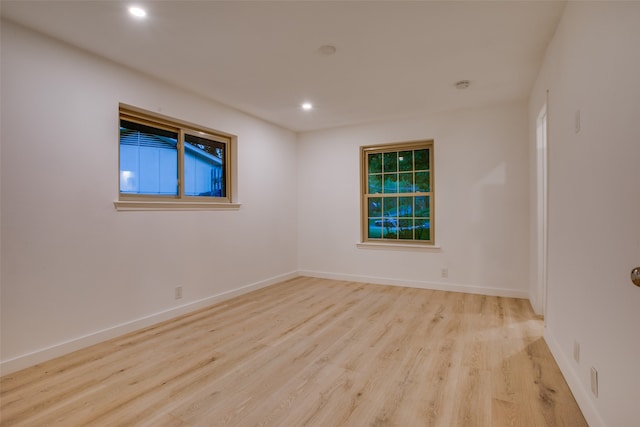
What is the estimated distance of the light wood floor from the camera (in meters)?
1.78

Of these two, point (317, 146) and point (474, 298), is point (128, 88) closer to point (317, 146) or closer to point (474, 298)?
point (317, 146)

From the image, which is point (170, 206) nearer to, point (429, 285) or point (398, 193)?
point (398, 193)

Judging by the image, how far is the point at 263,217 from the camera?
15.6ft

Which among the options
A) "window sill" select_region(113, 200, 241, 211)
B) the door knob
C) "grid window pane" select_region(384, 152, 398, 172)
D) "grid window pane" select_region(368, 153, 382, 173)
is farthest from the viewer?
"grid window pane" select_region(368, 153, 382, 173)

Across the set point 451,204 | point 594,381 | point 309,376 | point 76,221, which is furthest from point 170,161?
point 594,381

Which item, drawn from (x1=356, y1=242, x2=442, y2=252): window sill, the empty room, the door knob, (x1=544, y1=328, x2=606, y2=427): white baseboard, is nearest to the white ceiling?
the empty room

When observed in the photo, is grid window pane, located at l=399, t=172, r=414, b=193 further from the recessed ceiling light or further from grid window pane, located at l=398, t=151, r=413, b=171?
the recessed ceiling light

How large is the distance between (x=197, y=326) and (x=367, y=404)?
196 cm

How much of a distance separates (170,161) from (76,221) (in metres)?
1.17

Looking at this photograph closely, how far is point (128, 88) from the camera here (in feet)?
9.89

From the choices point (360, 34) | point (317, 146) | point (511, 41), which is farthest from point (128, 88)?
point (511, 41)

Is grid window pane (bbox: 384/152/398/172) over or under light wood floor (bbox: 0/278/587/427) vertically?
over

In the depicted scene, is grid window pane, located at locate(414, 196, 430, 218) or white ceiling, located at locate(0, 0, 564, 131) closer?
white ceiling, located at locate(0, 0, 564, 131)

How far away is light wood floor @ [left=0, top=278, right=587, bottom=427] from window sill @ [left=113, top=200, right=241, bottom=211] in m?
1.16
